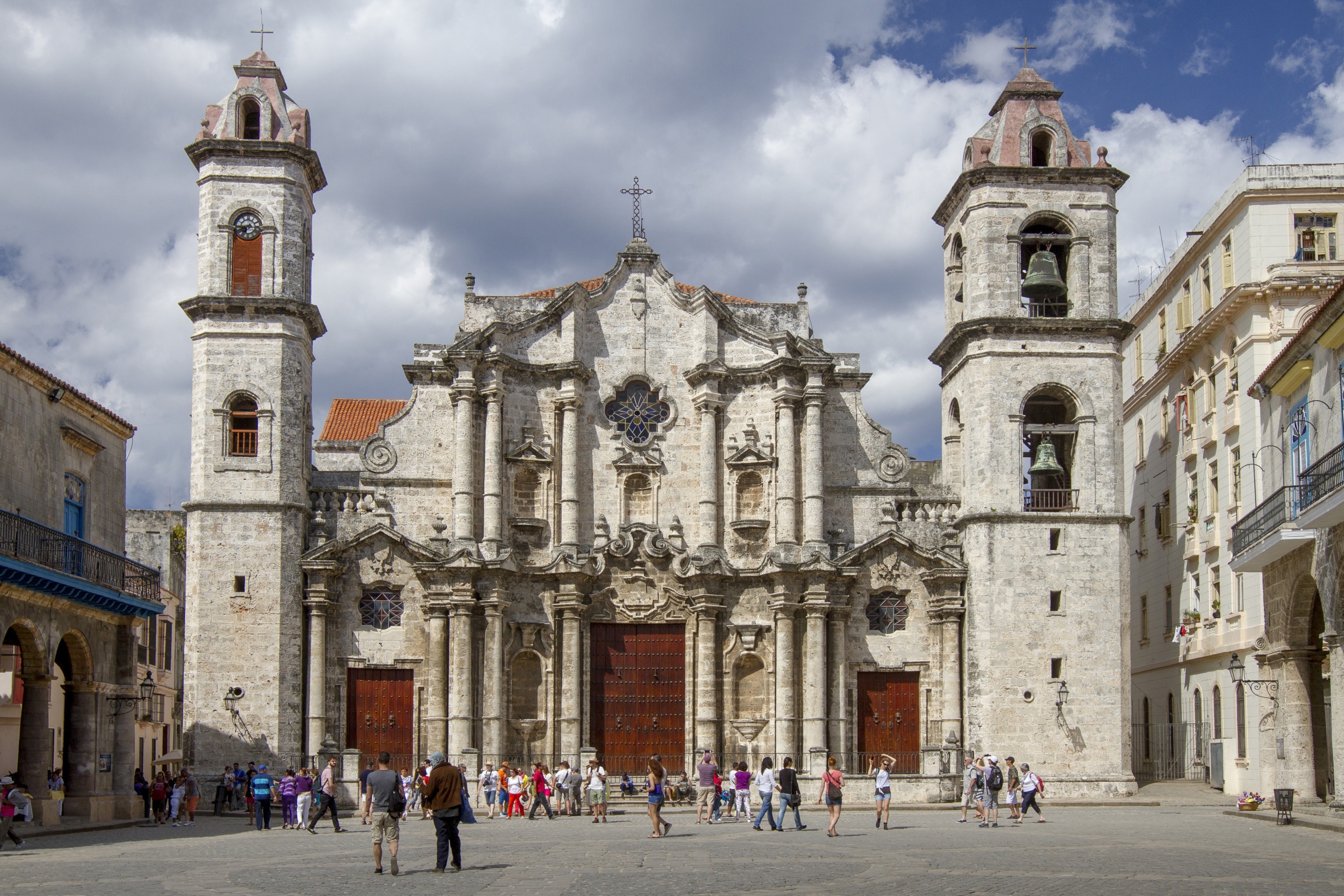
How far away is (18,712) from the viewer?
39875mm

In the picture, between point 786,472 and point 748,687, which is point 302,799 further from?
point 786,472

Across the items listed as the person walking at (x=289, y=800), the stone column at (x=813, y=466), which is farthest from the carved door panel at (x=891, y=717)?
the person walking at (x=289, y=800)

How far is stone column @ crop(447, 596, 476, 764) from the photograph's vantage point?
113 feet

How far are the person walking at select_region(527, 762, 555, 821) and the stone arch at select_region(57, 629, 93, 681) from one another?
8.68 meters

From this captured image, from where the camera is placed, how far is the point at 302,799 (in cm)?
2888

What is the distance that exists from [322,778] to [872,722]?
13.4 m

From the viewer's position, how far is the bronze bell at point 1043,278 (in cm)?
3556

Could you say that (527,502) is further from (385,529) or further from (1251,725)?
(1251,725)

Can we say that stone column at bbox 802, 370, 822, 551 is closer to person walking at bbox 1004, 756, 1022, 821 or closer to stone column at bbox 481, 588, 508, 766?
person walking at bbox 1004, 756, 1022, 821

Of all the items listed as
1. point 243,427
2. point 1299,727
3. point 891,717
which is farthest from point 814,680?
point 243,427

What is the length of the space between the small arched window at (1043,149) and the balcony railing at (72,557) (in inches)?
867

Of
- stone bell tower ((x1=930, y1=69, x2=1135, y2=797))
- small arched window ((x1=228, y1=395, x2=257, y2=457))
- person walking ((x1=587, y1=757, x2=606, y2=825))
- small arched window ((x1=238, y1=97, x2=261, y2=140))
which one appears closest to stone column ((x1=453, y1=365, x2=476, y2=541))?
→ small arched window ((x1=228, y1=395, x2=257, y2=457))

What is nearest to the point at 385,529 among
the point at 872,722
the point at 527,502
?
the point at 527,502

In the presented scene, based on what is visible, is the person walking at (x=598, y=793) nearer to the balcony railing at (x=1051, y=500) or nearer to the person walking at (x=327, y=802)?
the person walking at (x=327, y=802)
